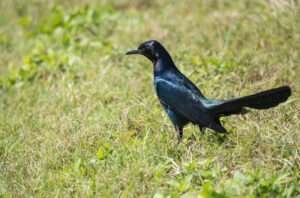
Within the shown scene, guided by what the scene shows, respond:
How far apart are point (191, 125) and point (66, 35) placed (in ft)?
10.8

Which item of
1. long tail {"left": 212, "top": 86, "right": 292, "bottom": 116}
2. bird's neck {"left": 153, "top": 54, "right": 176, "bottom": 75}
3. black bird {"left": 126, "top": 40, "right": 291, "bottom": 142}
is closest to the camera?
long tail {"left": 212, "top": 86, "right": 292, "bottom": 116}

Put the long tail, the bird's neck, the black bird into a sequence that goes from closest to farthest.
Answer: the long tail
the black bird
the bird's neck

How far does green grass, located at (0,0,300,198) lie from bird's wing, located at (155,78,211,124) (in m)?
0.21

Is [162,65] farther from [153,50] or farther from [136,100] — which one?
[136,100]

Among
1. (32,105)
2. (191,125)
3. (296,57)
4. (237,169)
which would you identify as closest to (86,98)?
(32,105)

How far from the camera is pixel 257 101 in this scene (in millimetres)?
5586

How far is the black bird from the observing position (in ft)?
18.3

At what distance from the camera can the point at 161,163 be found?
19.2ft

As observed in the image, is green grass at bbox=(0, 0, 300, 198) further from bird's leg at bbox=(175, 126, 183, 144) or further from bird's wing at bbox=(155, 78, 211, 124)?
bird's wing at bbox=(155, 78, 211, 124)

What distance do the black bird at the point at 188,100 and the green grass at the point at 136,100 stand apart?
0.18m

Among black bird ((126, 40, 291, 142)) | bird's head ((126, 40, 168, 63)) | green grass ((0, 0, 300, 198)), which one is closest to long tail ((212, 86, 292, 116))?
black bird ((126, 40, 291, 142))

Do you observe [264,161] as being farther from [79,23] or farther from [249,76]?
[79,23]

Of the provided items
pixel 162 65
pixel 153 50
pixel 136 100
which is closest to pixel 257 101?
pixel 162 65

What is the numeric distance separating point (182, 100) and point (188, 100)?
6 centimetres
